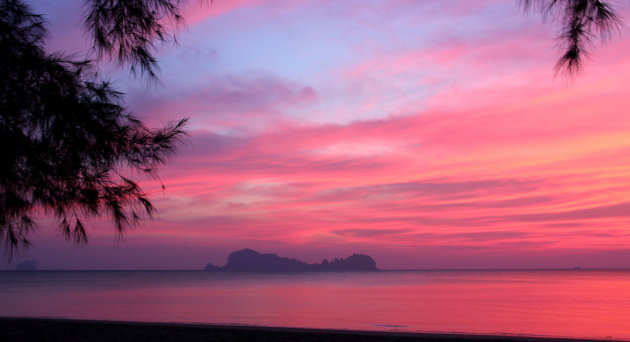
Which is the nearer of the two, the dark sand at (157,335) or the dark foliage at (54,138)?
the dark foliage at (54,138)

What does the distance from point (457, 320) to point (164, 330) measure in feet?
44.6

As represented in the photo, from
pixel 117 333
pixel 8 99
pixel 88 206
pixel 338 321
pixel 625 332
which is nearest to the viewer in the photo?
pixel 8 99

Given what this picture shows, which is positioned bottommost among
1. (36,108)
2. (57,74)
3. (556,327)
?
(556,327)

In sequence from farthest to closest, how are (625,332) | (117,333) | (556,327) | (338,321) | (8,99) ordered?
(338,321) → (556,327) → (625,332) → (117,333) → (8,99)

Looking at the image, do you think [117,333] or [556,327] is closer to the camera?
[117,333]

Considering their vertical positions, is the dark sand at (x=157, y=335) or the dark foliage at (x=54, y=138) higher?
the dark foliage at (x=54, y=138)

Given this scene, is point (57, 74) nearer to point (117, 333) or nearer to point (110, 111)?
point (110, 111)

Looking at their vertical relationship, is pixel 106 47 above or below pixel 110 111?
above

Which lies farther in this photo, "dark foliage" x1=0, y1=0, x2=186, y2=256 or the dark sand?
the dark sand

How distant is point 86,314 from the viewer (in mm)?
24203

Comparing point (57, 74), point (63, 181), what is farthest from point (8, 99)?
point (63, 181)

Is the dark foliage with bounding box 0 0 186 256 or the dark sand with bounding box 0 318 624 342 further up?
the dark foliage with bounding box 0 0 186 256

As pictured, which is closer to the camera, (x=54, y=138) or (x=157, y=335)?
(x=54, y=138)

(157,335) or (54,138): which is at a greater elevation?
(54,138)
